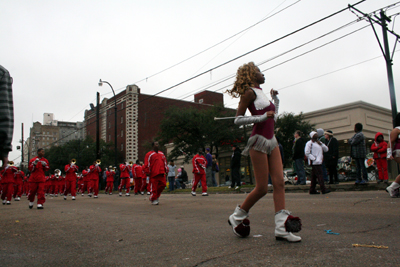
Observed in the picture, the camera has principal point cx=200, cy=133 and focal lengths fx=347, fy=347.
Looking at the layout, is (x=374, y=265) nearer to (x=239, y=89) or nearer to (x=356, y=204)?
(x=239, y=89)

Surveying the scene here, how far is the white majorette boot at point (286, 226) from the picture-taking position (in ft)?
11.7

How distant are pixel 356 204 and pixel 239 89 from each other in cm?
455

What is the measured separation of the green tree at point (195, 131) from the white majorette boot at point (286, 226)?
32978 mm

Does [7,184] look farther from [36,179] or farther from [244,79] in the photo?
[244,79]

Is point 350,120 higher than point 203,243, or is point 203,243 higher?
point 350,120

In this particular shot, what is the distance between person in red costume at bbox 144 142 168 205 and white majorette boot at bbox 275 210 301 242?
713cm

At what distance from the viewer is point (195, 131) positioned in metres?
38.6

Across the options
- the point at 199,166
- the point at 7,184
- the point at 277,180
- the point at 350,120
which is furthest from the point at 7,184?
the point at 350,120

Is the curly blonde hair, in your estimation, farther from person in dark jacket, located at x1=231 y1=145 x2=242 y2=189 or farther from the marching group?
person in dark jacket, located at x1=231 y1=145 x2=242 y2=189

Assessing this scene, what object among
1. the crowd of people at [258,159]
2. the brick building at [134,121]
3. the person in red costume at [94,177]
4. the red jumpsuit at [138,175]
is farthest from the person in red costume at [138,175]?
the brick building at [134,121]

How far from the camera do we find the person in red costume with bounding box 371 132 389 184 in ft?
33.9

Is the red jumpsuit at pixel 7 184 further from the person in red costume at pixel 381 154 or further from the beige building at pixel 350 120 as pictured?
the beige building at pixel 350 120

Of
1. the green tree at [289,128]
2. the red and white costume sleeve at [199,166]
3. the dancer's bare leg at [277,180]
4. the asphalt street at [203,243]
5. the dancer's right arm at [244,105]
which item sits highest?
the green tree at [289,128]

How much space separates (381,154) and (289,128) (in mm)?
21657
